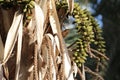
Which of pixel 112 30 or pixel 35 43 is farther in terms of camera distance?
pixel 112 30

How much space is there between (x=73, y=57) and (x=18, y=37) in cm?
25

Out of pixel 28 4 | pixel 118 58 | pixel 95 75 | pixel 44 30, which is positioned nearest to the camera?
pixel 28 4

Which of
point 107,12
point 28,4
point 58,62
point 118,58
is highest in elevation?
point 28,4

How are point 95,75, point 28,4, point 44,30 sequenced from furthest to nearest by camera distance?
1. point 95,75
2. point 44,30
3. point 28,4

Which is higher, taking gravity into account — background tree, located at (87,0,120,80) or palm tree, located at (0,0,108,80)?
palm tree, located at (0,0,108,80)

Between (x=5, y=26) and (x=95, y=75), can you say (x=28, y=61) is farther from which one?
(x=95, y=75)

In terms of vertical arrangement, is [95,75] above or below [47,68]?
below

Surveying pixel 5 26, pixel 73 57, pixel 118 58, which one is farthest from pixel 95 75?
pixel 118 58

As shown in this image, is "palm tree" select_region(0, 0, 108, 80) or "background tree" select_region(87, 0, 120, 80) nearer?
"palm tree" select_region(0, 0, 108, 80)

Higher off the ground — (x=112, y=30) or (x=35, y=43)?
(x=35, y=43)

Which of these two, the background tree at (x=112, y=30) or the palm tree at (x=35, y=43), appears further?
the background tree at (x=112, y=30)

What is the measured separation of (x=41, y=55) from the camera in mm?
1592

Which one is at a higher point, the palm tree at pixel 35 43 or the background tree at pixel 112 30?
the palm tree at pixel 35 43

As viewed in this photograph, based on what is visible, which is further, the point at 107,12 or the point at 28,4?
the point at 107,12
